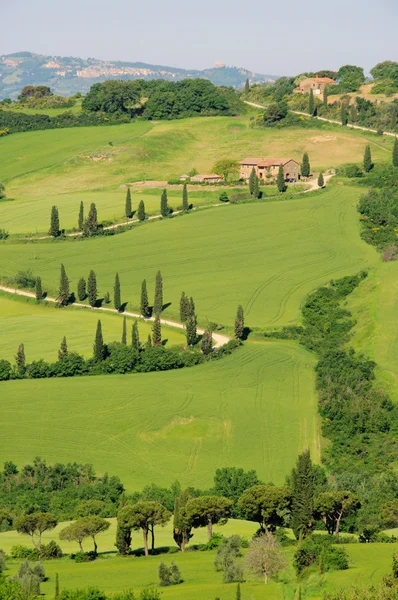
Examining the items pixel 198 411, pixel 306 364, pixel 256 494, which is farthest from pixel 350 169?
pixel 256 494

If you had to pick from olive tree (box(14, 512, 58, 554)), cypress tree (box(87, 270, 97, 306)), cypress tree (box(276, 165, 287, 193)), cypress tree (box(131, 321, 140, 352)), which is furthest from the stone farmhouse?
olive tree (box(14, 512, 58, 554))

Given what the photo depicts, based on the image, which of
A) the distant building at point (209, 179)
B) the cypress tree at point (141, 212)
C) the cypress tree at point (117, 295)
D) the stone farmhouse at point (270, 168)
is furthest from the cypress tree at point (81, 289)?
the stone farmhouse at point (270, 168)

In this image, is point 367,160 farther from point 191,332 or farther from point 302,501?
point 302,501

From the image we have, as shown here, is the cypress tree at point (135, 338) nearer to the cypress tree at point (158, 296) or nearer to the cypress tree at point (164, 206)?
the cypress tree at point (158, 296)

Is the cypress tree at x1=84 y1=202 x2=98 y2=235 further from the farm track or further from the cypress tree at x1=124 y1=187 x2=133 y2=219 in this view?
the farm track

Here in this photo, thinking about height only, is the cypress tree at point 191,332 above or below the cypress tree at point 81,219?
below

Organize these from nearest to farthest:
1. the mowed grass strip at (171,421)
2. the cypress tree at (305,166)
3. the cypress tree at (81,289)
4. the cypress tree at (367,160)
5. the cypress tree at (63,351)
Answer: the mowed grass strip at (171,421) < the cypress tree at (63,351) < the cypress tree at (81,289) < the cypress tree at (367,160) < the cypress tree at (305,166)

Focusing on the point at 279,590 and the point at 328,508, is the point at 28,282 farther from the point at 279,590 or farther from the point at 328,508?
the point at 279,590
